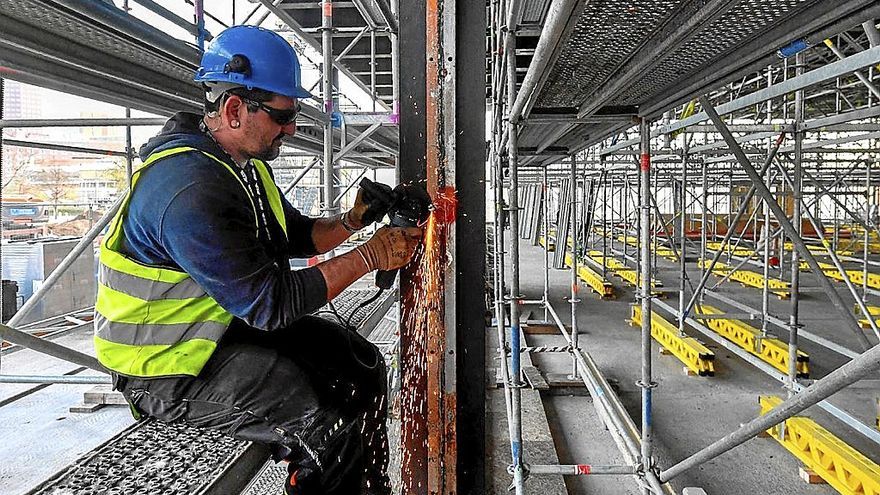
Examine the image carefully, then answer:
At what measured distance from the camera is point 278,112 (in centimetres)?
200

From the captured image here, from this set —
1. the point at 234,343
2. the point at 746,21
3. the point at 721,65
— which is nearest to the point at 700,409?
the point at 721,65

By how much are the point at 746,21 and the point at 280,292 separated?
169cm

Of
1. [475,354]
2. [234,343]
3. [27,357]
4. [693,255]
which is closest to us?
[234,343]

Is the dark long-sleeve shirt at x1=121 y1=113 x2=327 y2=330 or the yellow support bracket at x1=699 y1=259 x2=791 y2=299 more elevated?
the dark long-sleeve shirt at x1=121 y1=113 x2=327 y2=330

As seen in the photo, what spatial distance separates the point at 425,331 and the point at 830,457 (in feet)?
12.3

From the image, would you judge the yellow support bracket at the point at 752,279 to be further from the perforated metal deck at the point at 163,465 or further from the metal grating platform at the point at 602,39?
the perforated metal deck at the point at 163,465

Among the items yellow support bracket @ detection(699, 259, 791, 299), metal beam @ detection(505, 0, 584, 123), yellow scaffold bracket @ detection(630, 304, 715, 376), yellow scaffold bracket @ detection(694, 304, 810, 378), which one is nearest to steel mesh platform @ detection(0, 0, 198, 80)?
metal beam @ detection(505, 0, 584, 123)

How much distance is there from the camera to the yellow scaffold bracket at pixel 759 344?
20.8 feet

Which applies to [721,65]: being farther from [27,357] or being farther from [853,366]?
[27,357]

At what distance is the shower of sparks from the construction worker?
0.12 m

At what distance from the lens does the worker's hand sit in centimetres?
198

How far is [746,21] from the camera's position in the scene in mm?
1877

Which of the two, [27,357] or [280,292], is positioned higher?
[280,292]

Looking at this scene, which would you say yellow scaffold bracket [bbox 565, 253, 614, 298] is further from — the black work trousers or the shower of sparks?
the black work trousers
